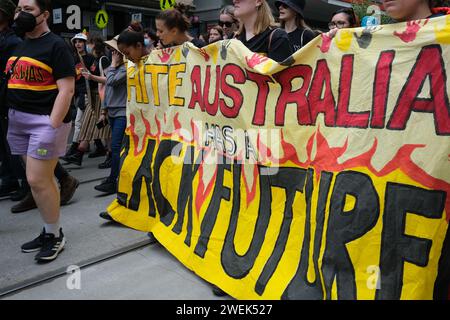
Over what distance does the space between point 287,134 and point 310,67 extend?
15.3 inches

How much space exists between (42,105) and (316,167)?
2.01 metres

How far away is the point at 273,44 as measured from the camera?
281cm

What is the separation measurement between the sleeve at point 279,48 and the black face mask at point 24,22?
1.65 metres

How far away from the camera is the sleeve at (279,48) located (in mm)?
2766

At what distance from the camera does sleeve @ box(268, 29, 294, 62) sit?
109 inches

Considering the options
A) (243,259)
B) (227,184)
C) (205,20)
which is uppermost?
(205,20)

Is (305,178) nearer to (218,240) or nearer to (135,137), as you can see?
(218,240)

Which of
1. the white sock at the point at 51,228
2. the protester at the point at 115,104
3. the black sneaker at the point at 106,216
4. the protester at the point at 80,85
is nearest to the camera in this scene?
the white sock at the point at 51,228

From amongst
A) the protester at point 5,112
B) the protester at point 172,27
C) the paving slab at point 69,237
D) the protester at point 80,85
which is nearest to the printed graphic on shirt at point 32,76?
the protester at point 172,27

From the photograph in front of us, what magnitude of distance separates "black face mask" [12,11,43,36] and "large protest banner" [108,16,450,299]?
1048 mm

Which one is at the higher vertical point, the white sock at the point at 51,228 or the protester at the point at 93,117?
the protester at the point at 93,117

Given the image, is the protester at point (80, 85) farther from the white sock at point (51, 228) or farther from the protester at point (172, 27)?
the white sock at point (51, 228)

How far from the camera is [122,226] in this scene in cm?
383
